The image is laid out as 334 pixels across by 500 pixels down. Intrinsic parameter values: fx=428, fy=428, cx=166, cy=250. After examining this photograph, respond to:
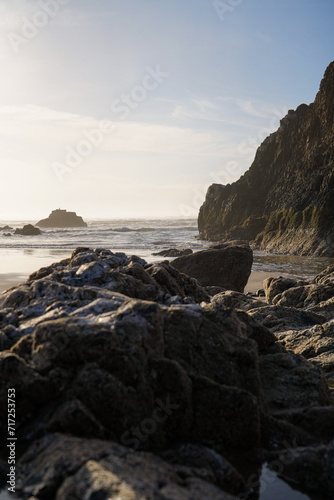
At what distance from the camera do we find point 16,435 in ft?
11.7

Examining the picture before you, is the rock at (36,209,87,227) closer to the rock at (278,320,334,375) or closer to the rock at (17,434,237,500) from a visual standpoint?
the rock at (278,320,334,375)

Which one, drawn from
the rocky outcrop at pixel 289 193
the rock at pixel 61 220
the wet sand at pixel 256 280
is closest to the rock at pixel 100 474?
the wet sand at pixel 256 280

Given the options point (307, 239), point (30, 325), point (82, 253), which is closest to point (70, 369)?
point (30, 325)

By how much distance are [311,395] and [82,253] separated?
4018 mm

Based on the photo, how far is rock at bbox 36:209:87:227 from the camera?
9475 cm

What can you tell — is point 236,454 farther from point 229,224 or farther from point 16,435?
point 229,224

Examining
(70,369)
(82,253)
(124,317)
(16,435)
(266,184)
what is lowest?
(16,435)

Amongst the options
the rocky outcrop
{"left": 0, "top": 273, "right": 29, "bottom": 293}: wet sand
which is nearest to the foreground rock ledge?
{"left": 0, "top": 273, "right": 29, "bottom": 293}: wet sand

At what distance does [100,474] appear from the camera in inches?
106

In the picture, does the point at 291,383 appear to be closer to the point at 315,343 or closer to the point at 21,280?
the point at 315,343

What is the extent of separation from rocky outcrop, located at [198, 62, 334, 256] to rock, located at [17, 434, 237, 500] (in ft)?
85.7

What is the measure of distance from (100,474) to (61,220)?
97.1m

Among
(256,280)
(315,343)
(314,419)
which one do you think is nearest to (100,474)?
(314,419)

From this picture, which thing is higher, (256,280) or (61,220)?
(61,220)
